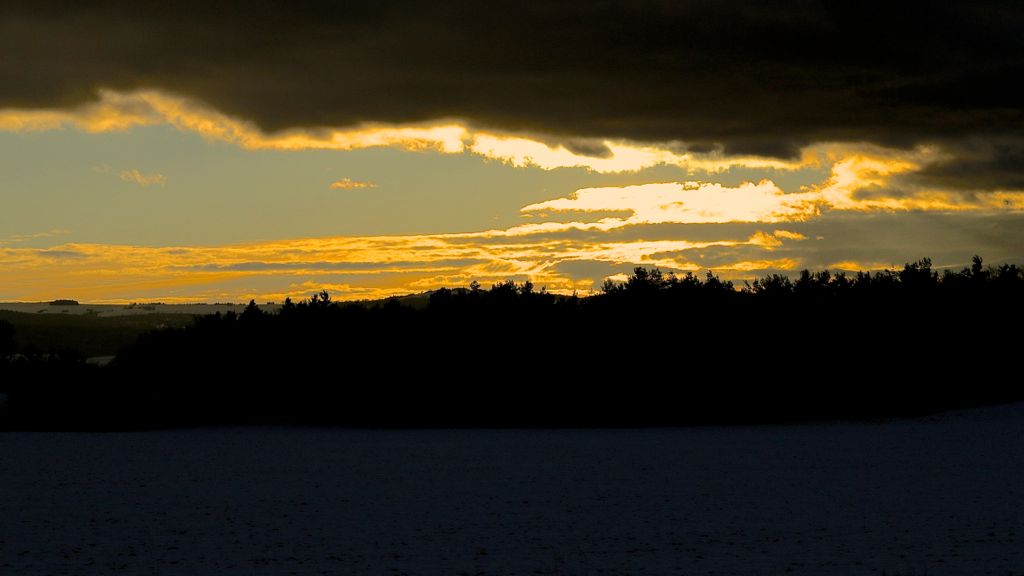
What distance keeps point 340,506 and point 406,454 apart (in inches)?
778

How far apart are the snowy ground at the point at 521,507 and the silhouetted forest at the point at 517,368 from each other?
50.0 feet

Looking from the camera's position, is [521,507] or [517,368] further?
[517,368]

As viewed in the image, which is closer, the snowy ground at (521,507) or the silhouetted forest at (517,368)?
the snowy ground at (521,507)

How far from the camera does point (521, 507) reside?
3206 cm

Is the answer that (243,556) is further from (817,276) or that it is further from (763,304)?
(817,276)

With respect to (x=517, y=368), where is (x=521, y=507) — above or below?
below

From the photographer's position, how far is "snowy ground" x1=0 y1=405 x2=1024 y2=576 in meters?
22.2

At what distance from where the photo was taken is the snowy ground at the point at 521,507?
72.7 ft

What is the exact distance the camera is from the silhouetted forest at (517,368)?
248ft

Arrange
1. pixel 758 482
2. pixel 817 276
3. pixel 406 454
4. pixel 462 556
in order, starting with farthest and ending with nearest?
pixel 817 276 → pixel 406 454 → pixel 758 482 → pixel 462 556

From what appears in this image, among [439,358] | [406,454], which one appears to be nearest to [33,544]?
[406,454]

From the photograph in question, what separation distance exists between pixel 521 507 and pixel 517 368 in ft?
144

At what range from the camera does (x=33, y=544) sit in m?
25.1

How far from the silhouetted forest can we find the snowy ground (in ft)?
50.0
